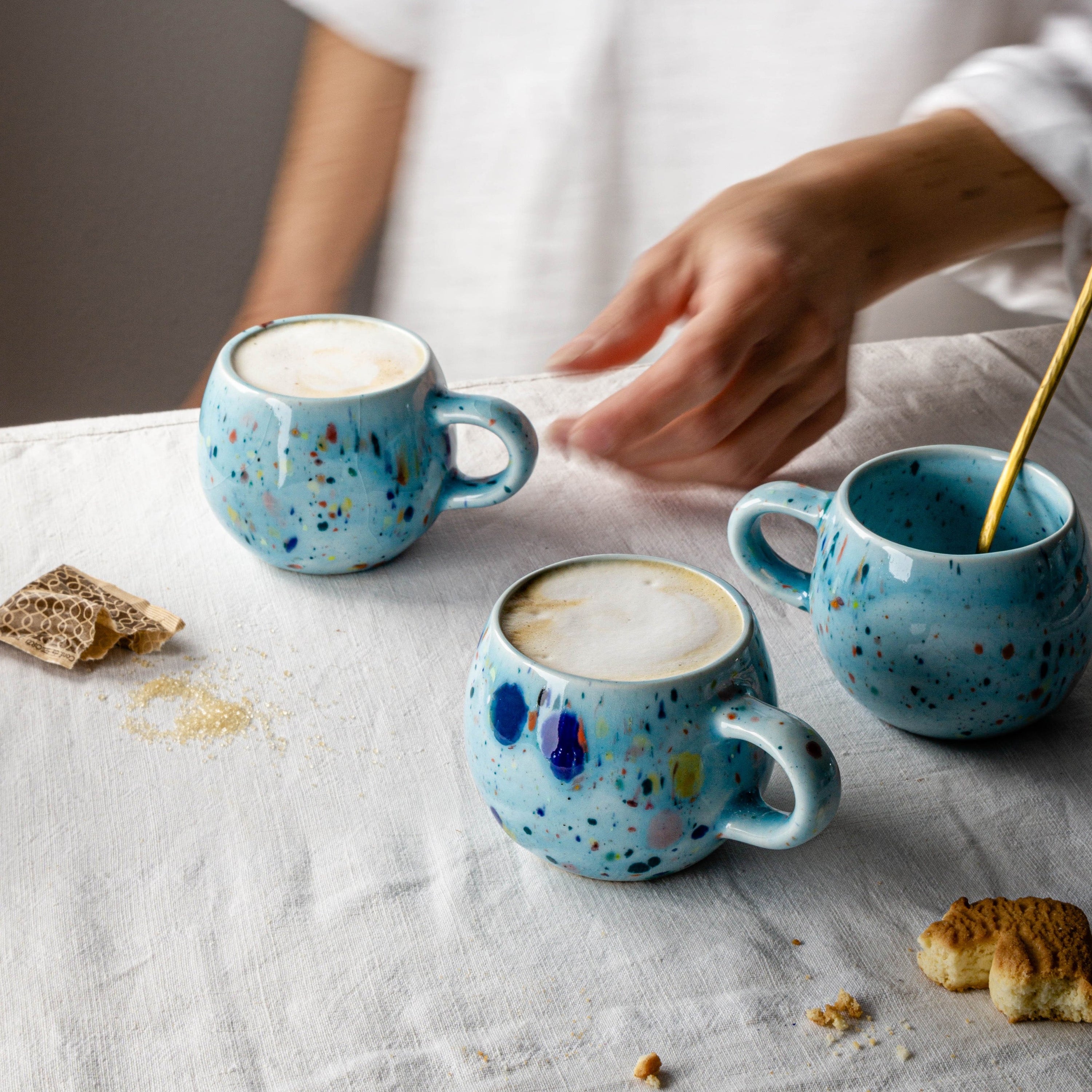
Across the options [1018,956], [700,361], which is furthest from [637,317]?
[1018,956]

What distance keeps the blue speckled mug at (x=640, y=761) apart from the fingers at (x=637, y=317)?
27cm

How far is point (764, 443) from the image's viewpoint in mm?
632

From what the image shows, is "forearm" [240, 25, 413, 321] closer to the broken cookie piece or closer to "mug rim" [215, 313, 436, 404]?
"mug rim" [215, 313, 436, 404]

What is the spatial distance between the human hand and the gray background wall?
114cm

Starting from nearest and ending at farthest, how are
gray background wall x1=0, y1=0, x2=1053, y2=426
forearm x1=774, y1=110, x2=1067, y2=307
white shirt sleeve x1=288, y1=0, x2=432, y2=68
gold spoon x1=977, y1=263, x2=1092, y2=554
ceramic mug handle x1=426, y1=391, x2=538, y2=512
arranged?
gold spoon x1=977, y1=263, x2=1092, y2=554 → ceramic mug handle x1=426, y1=391, x2=538, y2=512 → forearm x1=774, y1=110, x2=1067, y2=307 → white shirt sleeve x1=288, y1=0, x2=432, y2=68 → gray background wall x1=0, y1=0, x2=1053, y2=426

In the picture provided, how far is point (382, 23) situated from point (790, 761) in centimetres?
87

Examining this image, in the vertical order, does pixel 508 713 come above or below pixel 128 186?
above

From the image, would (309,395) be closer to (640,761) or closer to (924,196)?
(640,761)

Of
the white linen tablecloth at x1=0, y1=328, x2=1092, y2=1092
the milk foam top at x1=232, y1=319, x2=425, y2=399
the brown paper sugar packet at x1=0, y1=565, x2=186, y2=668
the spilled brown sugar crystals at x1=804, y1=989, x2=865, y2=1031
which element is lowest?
the brown paper sugar packet at x1=0, y1=565, x2=186, y2=668

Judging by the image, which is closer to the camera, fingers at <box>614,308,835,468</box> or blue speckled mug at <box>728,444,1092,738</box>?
blue speckled mug at <box>728,444,1092,738</box>

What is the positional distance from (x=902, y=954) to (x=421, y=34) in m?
0.90

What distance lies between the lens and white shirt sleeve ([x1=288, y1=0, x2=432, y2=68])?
99cm

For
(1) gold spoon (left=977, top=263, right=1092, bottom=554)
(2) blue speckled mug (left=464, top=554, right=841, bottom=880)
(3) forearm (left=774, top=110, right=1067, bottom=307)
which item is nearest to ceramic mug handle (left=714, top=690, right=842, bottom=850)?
(2) blue speckled mug (left=464, top=554, right=841, bottom=880)

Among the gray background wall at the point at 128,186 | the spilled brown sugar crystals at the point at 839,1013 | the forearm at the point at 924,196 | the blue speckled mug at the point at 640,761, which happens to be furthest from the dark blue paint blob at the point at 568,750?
the gray background wall at the point at 128,186
